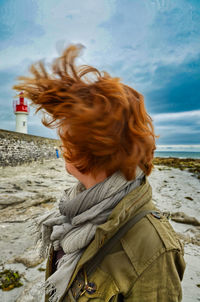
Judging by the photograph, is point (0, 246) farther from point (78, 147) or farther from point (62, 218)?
point (78, 147)

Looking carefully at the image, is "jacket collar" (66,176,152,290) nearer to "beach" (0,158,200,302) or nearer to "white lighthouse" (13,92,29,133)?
→ "beach" (0,158,200,302)

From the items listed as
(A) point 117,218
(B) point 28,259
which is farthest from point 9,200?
(A) point 117,218

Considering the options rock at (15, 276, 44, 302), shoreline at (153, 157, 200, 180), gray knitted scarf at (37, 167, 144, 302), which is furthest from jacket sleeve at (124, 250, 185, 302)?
A: shoreline at (153, 157, 200, 180)

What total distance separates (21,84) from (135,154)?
2.52 ft

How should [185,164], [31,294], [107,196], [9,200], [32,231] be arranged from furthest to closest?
[185,164], [9,200], [32,231], [31,294], [107,196]

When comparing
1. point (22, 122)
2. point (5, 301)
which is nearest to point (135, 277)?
point (5, 301)

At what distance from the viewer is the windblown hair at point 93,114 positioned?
2.89 feet

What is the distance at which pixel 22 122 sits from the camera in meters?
25.4

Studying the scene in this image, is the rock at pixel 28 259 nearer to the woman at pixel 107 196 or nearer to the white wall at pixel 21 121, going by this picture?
the woman at pixel 107 196

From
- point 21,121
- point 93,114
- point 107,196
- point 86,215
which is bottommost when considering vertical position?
point 86,215

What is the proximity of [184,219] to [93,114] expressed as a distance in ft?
13.1

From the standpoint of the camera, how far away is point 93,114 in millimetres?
870

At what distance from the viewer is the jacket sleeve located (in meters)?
0.77

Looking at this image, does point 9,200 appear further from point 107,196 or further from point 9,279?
point 107,196
